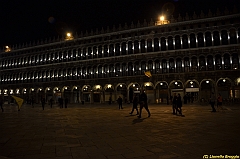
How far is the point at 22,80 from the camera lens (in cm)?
4994

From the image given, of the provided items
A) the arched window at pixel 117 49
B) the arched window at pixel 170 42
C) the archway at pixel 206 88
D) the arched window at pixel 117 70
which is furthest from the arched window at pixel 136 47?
the archway at pixel 206 88

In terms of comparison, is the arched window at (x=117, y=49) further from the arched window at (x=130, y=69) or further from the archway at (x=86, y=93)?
the archway at (x=86, y=93)

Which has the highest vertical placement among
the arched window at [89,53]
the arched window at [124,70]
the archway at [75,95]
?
the arched window at [89,53]

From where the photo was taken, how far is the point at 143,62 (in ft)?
121

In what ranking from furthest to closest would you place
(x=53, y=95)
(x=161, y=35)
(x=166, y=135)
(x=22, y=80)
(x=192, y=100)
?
(x=22, y=80), (x=53, y=95), (x=161, y=35), (x=192, y=100), (x=166, y=135)

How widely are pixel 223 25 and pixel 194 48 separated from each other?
19.8ft

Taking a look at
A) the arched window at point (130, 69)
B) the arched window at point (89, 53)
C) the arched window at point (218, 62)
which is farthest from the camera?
the arched window at point (89, 53)

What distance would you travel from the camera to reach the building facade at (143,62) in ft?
105

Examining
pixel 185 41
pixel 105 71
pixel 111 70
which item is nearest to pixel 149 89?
pixel 111 70

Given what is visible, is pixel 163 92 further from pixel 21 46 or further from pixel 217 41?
pixel 21 46

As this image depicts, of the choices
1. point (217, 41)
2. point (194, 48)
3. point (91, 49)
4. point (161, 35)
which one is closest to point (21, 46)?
point (91, 49)

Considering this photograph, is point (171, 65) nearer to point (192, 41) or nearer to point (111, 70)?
point (192, 41)

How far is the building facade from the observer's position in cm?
3206

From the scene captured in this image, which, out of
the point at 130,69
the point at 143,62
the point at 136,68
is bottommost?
the point at 130,69
